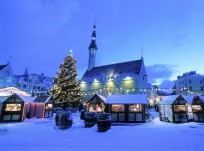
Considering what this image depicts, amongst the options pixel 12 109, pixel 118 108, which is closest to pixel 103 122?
pixel 118 108

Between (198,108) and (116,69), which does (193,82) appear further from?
(198,108)

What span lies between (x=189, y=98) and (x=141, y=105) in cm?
684

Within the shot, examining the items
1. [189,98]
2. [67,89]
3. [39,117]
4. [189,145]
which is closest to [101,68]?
[67,89]

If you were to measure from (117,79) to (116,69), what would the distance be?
433 cm

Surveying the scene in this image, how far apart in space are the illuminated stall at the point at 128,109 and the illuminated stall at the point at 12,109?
1122 centimetres

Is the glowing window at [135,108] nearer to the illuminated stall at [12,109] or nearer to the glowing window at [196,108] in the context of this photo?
the glowing window at [196,108]

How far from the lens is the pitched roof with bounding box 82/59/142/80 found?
46188mm

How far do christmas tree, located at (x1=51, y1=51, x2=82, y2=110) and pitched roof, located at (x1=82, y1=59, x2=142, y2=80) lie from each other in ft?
56.2

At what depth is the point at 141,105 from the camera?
2209cm

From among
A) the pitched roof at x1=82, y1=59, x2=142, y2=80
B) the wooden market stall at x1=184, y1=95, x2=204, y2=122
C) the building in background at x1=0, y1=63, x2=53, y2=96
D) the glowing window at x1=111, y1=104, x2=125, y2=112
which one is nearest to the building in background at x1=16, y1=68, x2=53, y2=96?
the building in background at x1=0, y1=63, x2=53, y2=96

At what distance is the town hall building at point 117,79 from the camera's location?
43906 millimetres

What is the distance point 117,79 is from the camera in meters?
47.4

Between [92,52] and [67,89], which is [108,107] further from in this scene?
[92,52]

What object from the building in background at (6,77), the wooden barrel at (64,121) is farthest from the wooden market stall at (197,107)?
the building in background at (6,77)
